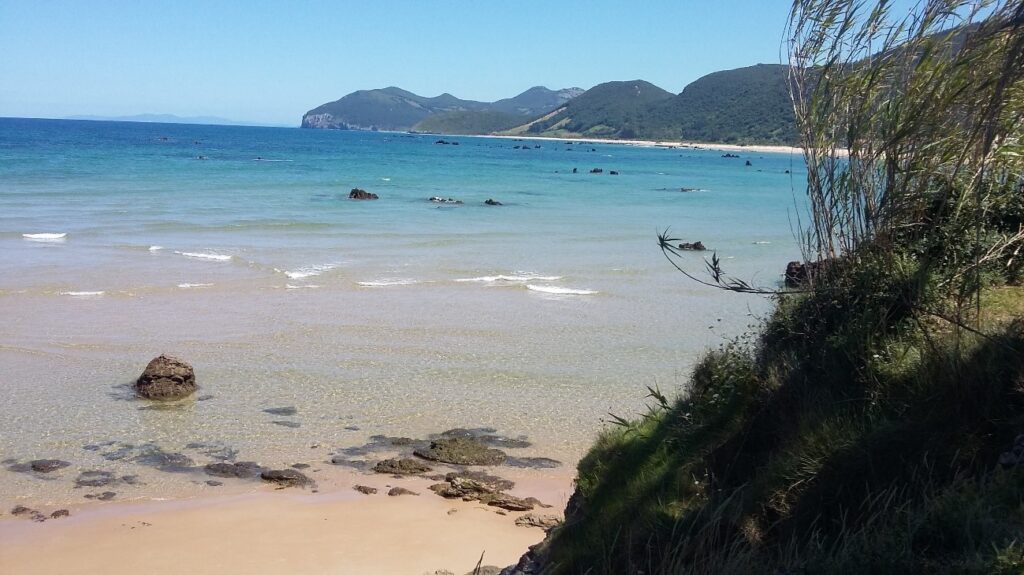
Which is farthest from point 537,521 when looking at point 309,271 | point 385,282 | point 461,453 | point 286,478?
point 309,271

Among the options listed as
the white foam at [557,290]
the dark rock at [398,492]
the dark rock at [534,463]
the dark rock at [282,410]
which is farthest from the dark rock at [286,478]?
the white foam at [557,290]

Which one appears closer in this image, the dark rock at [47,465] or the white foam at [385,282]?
the dark rock at [47,465]

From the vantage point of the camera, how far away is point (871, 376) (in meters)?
5.71

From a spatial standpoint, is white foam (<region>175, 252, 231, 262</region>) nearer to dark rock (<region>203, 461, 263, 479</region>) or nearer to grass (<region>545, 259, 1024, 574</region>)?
dark rock (<region>203, 461, 263, 479</region>)

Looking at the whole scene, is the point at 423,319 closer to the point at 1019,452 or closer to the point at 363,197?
the point at 1019,452

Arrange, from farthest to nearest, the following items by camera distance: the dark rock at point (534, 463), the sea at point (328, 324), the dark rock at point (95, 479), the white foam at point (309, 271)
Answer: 1. the white foam at point (309, 271)
2. the sea at point (328, 324)
3. the dark rock at point (534, 463)
4. the dark rock at point (95, 479)

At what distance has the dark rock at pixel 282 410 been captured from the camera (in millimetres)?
11562

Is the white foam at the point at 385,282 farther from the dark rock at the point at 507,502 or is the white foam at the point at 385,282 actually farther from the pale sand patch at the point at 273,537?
the dark rock at the point at 507,502

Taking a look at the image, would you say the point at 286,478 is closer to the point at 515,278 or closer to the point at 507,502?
the point at 507,502

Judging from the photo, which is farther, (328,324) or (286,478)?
(328,324)

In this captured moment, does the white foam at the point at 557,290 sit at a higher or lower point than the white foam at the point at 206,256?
lower

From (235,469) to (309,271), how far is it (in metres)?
12.6

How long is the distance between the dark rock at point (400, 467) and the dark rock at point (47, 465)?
340 centimetres

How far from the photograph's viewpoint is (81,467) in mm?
9656
